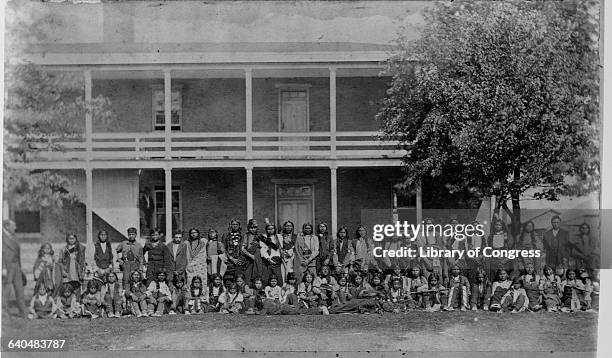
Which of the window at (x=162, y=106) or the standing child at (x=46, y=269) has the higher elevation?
the window at (x=162, y=106)

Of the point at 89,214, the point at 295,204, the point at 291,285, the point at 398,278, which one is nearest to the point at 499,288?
the point at 398,278

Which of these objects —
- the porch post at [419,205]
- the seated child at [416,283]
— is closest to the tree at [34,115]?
the porch post at [419,205]

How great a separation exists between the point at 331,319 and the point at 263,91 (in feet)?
7.53

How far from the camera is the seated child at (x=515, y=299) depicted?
11.0 m

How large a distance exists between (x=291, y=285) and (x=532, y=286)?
2.33 metres

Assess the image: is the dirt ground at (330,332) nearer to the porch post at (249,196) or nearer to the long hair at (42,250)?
the long hair at (42,250)

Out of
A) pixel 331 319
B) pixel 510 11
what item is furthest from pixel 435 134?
pixel 331 319

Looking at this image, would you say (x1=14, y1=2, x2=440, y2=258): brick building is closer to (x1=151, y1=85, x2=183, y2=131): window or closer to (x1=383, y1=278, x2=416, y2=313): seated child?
(x1=151, y1=85, x2=183, y2=131): window

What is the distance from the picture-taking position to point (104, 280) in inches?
433

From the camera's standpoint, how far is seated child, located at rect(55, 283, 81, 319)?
35.9ft

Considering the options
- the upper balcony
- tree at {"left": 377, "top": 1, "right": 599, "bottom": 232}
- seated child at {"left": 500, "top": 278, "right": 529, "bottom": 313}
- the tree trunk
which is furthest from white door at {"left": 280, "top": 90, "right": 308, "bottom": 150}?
seated child at {"left": 500, "top": 278, "right": 529, "bottom": 313}

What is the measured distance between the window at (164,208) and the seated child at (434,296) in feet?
8.07

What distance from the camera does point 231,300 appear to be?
36.1ft

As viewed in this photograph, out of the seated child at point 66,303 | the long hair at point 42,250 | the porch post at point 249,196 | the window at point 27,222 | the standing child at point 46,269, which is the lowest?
the seated child at point 66,303
